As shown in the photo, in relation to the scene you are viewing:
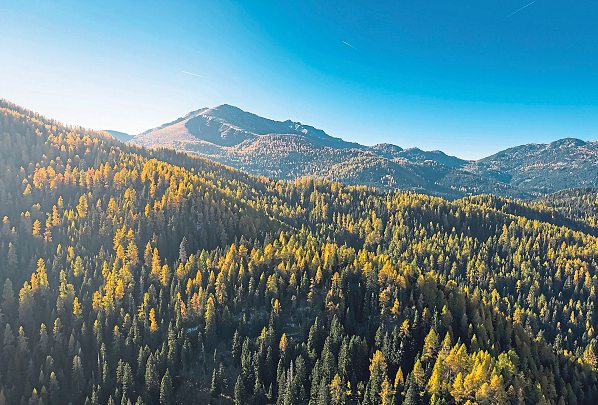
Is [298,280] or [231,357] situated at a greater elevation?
[298,280]

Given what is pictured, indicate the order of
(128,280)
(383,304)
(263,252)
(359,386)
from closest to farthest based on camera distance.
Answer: (359,386) < (383,304) < (128,280) < (263,252)

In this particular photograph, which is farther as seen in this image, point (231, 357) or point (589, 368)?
point (589, 368)

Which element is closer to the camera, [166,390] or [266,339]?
[166,390]

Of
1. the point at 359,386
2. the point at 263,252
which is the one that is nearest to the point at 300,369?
the point at 359,386

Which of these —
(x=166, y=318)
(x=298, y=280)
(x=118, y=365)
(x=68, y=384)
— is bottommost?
(x=68, y=384)

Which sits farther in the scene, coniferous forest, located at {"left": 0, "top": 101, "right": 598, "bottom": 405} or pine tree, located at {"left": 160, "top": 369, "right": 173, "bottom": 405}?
pine tree, located at {"left": 160, "top": 369, "right": 173, "bottom": 405}

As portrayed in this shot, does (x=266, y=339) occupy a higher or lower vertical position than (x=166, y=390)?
higher

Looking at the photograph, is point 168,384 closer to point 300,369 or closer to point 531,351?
point 300,369

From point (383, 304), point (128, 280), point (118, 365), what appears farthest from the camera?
point (128, 280)

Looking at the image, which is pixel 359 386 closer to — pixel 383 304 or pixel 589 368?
pixel 383 304

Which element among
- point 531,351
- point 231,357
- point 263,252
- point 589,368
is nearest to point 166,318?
point 231,357

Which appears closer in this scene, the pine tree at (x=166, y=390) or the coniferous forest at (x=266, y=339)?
the coniferous forest at (x=266, y=339)
